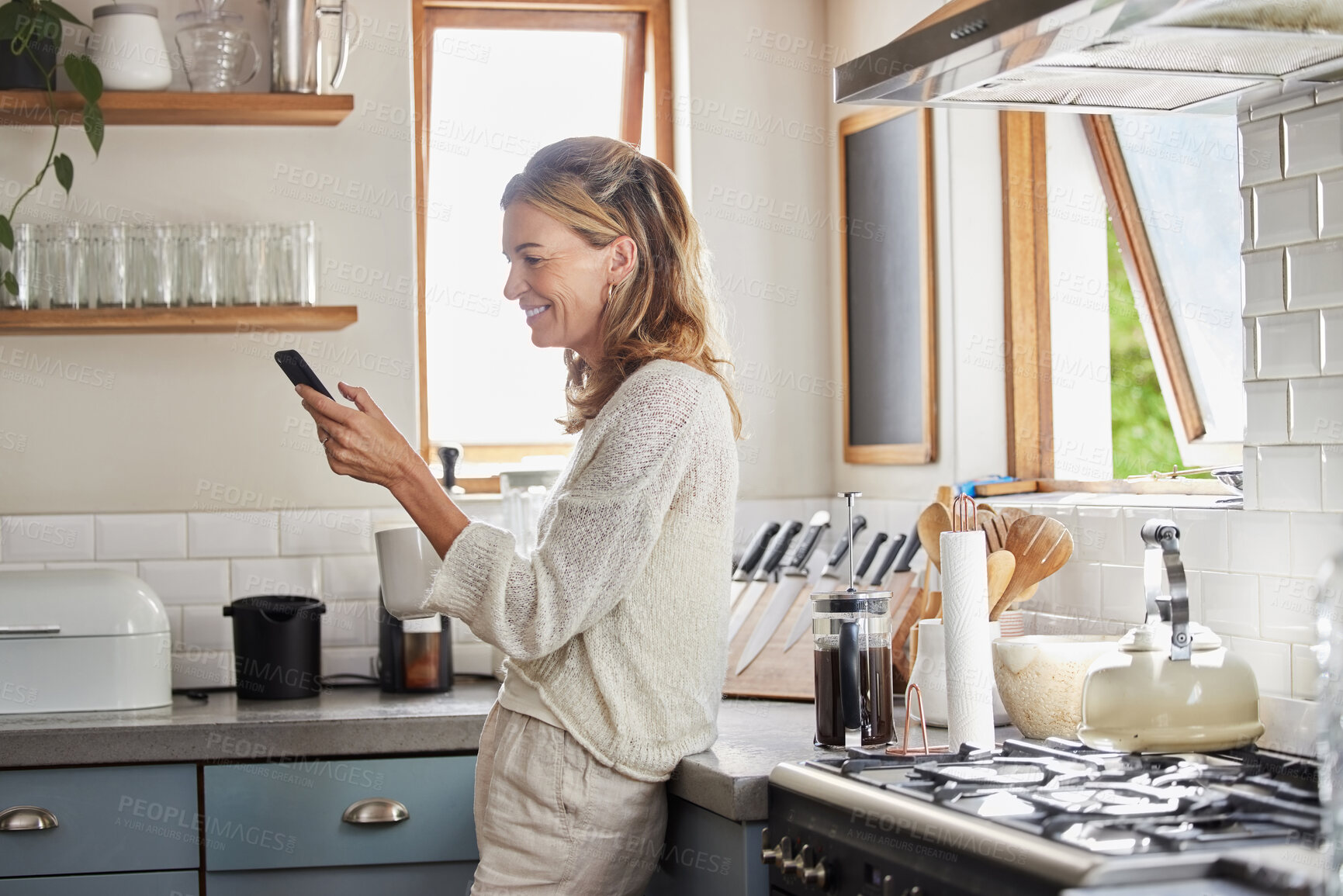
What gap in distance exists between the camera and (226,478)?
3.05 metres

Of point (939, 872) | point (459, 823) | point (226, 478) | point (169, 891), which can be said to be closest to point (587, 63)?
point (226, 478)

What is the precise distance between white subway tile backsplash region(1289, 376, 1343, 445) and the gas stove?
436 mm

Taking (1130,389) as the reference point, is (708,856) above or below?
below

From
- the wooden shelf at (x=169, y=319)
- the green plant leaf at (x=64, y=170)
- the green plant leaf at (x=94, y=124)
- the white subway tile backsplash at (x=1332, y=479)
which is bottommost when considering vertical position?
the white subway tile backsplash at (x=1332, y=479)

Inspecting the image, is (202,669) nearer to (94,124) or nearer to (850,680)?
(94,124)

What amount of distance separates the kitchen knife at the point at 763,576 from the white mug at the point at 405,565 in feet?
2.06

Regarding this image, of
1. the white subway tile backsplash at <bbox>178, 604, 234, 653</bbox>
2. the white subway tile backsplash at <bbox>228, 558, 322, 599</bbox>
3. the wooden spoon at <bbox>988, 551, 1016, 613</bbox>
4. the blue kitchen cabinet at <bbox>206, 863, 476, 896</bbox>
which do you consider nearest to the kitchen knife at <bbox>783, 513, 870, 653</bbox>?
the wooden spoon at <bbox>988, 551, 1016, 613</bbox>

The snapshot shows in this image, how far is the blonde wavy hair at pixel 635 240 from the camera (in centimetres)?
192

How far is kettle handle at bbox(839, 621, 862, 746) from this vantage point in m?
1.96

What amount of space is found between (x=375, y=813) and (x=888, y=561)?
1061 millimetres

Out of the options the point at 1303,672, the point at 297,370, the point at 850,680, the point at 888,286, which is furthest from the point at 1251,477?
the point at 297,370

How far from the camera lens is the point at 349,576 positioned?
10.1 ft

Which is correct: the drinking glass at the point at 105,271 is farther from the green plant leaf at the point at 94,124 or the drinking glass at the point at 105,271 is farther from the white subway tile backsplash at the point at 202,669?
the white subway tile backsplash at the point at 202,669

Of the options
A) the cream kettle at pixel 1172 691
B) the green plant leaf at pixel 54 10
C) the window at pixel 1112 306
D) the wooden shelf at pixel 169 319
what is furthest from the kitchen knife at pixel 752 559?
the green plant leaf at pixel 54 10
